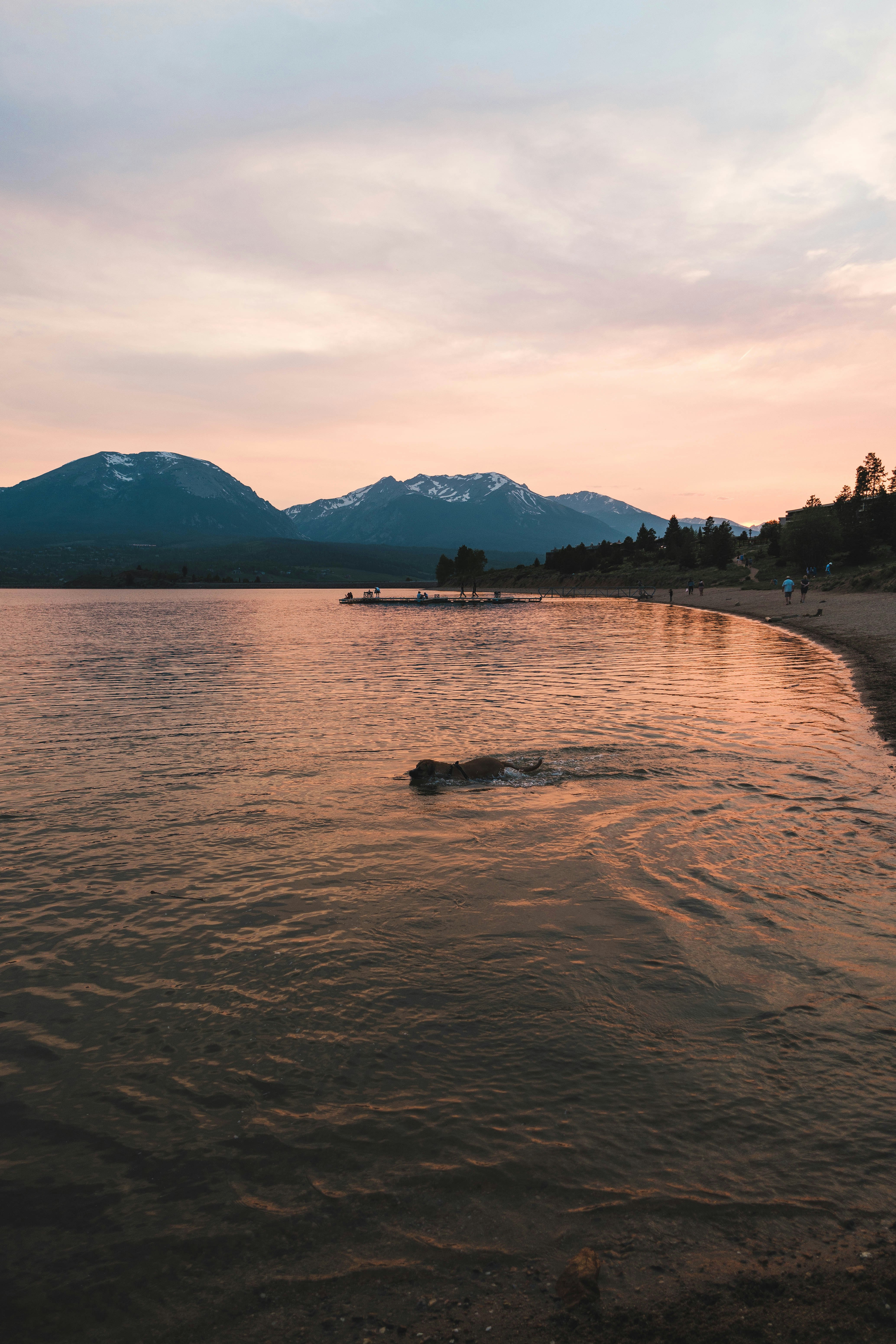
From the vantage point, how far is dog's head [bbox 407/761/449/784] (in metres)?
→ 18.0

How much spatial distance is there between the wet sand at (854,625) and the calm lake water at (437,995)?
20.9ft

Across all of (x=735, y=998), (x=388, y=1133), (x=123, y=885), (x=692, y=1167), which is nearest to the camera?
(x=692, y=1167)

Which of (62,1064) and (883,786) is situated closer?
(62,1064)

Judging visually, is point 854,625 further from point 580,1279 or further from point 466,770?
point 580,1279

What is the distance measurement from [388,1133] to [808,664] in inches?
1503

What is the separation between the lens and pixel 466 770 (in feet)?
61.4

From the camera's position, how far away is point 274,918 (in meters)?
11.0

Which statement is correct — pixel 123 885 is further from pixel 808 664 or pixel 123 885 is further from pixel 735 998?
pixel 808 664

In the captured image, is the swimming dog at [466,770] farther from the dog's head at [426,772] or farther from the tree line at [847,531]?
the tree line at [847,531]

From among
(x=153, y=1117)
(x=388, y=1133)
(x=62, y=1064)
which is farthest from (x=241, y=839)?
(x=388, y=1133)

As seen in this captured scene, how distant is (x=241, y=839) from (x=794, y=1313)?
464 inches

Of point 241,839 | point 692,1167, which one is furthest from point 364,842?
point 692,1167

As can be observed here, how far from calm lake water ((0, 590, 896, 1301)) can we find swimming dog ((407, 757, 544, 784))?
0.45 m

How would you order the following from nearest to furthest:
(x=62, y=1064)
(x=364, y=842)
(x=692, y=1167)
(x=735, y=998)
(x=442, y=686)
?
(x=692, y=1167)
(x=62, y=1064)
(x=735, y=998)
(x=364, y=842)
(x=442, y=686)
